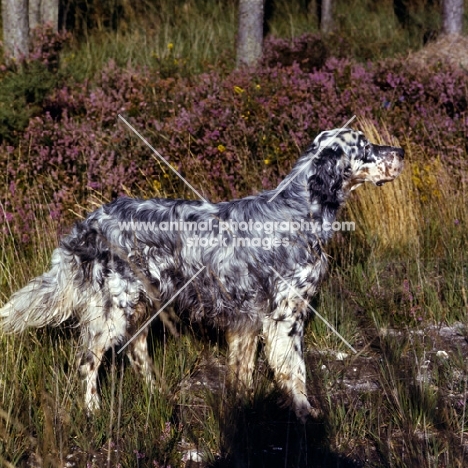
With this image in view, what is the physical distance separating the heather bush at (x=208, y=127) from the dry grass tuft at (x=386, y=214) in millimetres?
708

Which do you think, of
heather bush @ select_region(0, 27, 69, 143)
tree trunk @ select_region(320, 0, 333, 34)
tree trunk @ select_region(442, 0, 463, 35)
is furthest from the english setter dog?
tree trunk @ select_region(320, 0, 333, 34)

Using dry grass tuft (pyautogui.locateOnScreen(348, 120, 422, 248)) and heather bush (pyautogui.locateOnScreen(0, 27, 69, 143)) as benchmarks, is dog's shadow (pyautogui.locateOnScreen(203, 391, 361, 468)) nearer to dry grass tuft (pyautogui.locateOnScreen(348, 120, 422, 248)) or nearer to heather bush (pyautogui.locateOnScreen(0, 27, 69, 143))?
dry grass tuft (pyautogui.locateOnScreen(348, 120, 422, 248))

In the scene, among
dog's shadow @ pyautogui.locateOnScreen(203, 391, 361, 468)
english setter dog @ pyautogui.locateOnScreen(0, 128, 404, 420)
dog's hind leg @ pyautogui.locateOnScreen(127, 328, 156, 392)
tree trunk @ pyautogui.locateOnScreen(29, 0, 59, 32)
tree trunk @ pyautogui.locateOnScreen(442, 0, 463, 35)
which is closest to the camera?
dog's shadow @ pyautogui.locateOnScreen(203, 391, 361, 468)

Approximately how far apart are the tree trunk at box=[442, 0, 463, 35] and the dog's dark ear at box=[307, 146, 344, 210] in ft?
21.7

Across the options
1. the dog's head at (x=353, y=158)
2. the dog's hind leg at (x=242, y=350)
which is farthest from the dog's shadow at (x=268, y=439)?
the dog's head at (x=353, y=158)

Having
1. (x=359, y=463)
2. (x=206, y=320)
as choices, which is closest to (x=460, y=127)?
(x=206, y=320)

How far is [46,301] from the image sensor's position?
13.0ft

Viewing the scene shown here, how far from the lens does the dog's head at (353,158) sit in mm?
4125

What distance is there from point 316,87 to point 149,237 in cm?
380

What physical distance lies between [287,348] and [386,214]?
2118mm

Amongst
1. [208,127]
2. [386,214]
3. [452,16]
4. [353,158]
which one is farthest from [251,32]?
[353,158]

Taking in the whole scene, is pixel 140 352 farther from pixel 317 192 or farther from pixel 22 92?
pixel 22 92

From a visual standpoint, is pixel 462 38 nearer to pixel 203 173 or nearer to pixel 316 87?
pixel 316 87

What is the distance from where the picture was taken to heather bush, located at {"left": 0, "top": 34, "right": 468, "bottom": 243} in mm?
6039
